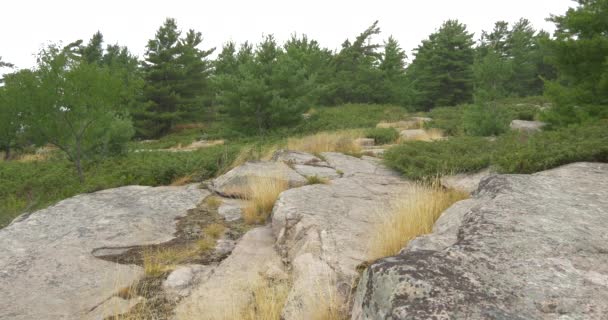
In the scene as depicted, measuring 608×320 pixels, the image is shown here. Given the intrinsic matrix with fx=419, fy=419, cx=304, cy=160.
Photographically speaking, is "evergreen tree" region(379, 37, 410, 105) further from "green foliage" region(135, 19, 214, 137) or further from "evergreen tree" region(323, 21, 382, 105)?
"green foliage" region(135, 19, 214, 137)

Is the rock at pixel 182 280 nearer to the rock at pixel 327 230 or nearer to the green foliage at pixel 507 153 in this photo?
the rock at pixel 327 230

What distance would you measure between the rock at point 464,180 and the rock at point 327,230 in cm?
65

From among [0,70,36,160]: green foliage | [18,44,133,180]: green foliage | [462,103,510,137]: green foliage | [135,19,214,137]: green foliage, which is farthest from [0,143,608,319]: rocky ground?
[135,19,214,137]: green foliage

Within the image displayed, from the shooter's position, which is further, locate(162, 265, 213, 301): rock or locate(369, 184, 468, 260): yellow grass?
locate(162, 265, 213, 301): rock

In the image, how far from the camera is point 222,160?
9195 millimetres

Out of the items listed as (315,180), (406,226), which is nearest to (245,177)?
(315,180)

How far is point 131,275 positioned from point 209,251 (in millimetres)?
903

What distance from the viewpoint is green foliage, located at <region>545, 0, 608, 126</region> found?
11250 mm

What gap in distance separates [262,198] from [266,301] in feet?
10.5

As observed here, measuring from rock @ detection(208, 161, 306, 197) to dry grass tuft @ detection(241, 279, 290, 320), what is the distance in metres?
3.36

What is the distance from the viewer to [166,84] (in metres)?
30.1

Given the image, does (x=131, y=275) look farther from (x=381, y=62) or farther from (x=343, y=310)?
(x=381, y=62)

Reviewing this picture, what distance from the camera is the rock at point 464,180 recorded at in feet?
19.9

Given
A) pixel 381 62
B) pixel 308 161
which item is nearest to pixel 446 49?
pixel 381 62
